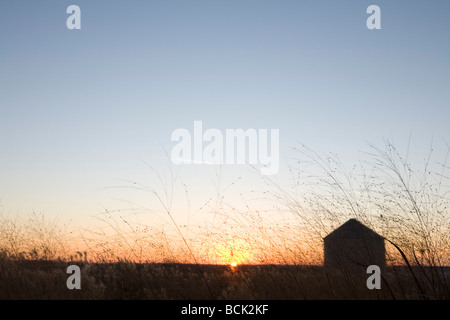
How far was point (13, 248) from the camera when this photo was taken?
649 cm

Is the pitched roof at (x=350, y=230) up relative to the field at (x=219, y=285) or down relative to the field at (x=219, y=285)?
up

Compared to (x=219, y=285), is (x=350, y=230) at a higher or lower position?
higher

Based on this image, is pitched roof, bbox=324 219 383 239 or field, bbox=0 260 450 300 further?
pitched roof, bbox=324 219 383 239

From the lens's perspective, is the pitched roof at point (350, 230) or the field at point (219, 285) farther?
the pitched roof at point (350, 230)

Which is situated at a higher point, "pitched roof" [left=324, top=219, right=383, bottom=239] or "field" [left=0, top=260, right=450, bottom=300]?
"pitched roof" [left=324, top=219, right=383, bottom=239]

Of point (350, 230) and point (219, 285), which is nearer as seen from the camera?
point (350, 230)

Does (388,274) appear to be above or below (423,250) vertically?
below
